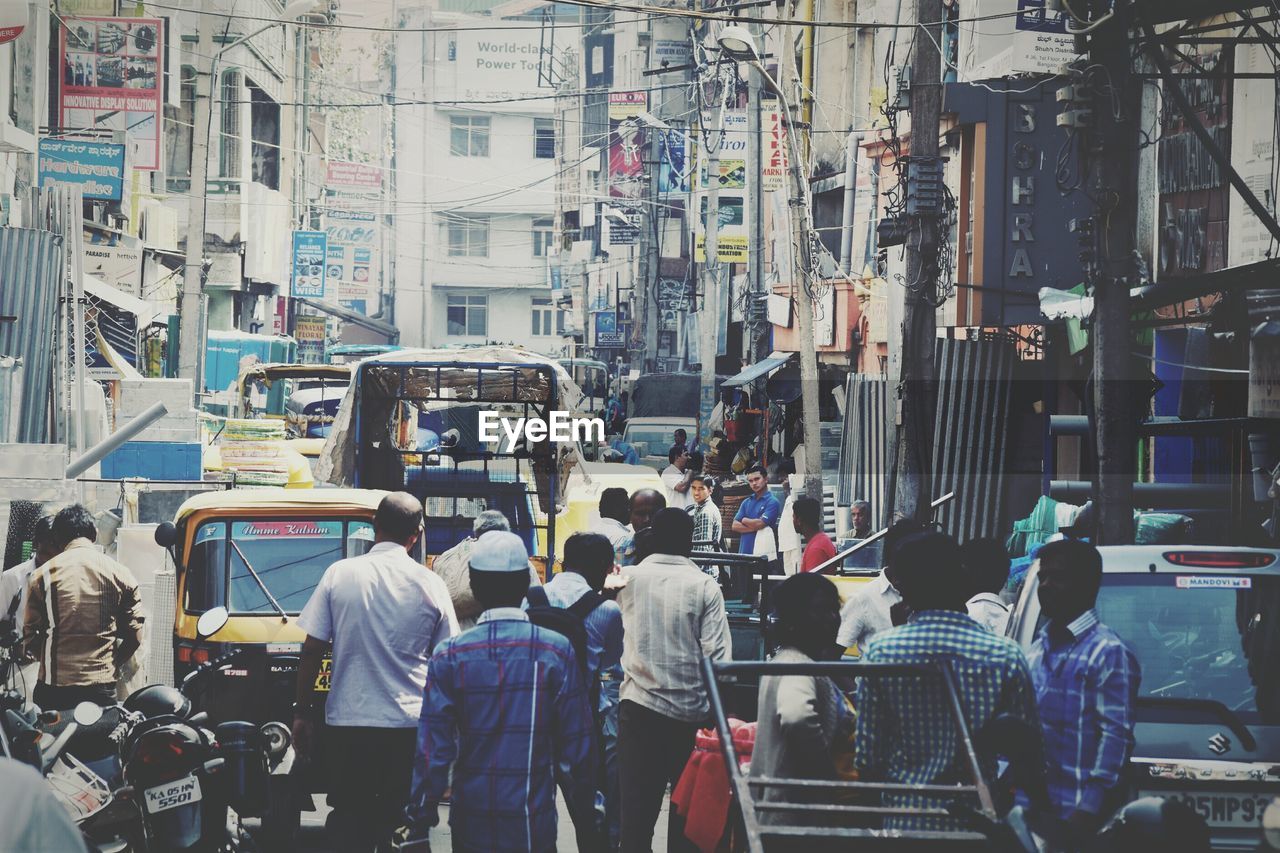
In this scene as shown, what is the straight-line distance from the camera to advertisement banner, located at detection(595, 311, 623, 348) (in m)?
67.6

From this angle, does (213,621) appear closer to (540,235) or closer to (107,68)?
(107,68)

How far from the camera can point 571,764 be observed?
5527 mm

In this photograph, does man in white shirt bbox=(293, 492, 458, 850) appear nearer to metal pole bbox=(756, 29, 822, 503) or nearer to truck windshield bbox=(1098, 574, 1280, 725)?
truck windshield bbox=(1098, 574, 1280, 725)

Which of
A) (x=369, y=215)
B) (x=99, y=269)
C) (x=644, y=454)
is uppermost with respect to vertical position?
(x=369, y=215)

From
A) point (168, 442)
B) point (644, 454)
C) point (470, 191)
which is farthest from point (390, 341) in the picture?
point (168, 442)

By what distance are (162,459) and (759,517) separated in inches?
317

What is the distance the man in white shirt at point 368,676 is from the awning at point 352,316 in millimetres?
62345

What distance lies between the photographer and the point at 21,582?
9008 millimetres

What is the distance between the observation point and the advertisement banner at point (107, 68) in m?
28.8

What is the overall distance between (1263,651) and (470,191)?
8898 centimetres

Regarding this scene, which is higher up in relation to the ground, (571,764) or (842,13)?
(842,13)

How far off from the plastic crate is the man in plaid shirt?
14.7 meters

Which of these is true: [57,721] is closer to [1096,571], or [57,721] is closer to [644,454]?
[1096,571]

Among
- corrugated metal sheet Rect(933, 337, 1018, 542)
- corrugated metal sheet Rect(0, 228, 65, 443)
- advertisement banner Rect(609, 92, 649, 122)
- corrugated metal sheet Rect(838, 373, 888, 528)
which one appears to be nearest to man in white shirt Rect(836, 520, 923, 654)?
corrugated metal sheet Rect(933, 337, 1018, 542)
